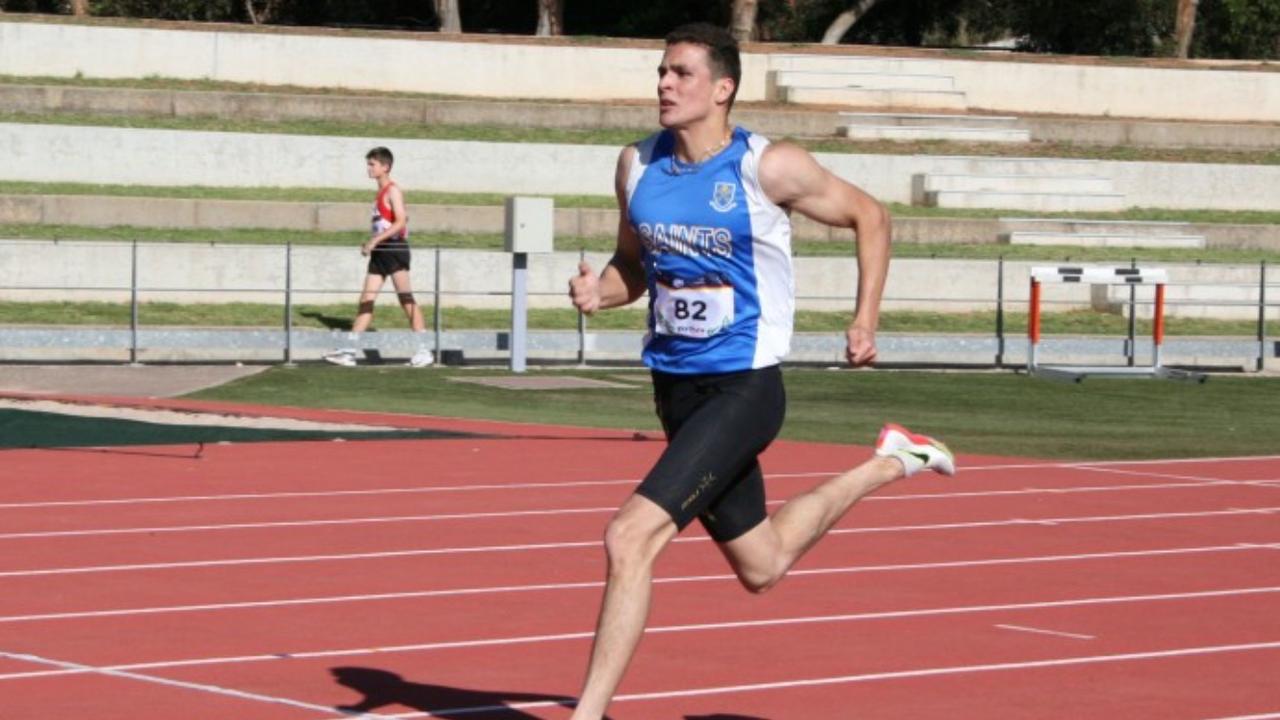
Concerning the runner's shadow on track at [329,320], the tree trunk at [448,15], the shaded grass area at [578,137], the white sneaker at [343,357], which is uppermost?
the tree trunk at [448,15]

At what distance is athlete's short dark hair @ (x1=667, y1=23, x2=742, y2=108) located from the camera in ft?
25.7

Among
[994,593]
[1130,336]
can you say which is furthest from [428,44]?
[994,593]

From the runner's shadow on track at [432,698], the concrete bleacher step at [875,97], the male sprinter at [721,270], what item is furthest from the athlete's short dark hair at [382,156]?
the male sprinter at [721,270]

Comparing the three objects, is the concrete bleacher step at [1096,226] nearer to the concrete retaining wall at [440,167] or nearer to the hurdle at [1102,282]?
the concrete retaining wall at [440,167]

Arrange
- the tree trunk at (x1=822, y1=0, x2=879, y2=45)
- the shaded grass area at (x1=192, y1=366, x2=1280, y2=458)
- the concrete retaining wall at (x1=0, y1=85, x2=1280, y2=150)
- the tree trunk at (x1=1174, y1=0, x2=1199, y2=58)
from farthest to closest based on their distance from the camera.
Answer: the tree trunk at (x1=822, y1=0, x2=879, y2=45), the tree trunk at (x1=1174, y1=0, x2=1199, y2=58), the concrete retaining wall at (x1=0, y1=85, x2=1280, y2=150), the shaded grass area at (x1=192, y1=366, x2=1280, y2=458)

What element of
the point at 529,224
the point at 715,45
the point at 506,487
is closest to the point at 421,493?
the point at 506,487

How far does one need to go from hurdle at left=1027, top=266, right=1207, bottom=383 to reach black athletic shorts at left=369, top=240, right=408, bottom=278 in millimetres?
6532

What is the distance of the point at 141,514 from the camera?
13.8 meters

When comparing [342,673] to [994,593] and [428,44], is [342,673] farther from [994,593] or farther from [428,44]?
[428,44]

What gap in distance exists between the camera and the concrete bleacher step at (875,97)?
3997cm

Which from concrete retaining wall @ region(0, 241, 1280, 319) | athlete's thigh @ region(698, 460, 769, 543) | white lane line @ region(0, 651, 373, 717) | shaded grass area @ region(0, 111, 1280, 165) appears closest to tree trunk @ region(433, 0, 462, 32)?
shaded grass area @ region(0, 111, 1280, 165)

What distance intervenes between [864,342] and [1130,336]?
22395mm

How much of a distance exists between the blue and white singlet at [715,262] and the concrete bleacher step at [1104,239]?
27.9m

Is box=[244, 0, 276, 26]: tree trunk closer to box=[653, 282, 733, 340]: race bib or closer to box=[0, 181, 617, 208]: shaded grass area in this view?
box=[0, 181, 617, 208]: shaded grass area
